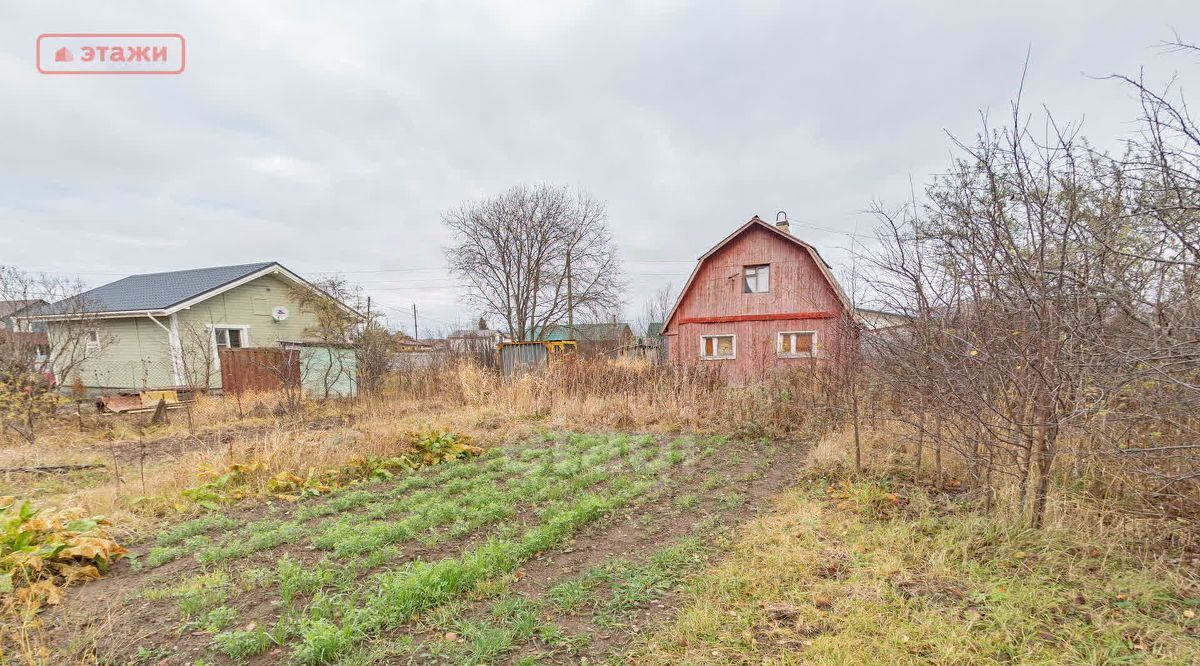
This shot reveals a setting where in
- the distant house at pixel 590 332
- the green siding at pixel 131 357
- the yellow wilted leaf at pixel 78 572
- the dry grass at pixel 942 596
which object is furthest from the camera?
the distant house at pixel 590 332

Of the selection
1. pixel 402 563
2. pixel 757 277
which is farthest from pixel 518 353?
pixel 402 563

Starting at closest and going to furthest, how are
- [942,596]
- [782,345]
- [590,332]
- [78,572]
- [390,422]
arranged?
[942,596] → [78,572] → [390,422] → [782,345] → [590,332]

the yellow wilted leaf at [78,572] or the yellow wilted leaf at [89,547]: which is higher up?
the yellow wilted leaf at [89,547]

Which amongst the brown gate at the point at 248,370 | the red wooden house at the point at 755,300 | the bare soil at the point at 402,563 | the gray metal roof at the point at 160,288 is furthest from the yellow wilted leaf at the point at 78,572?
the gray metal roof at the point at 160,288

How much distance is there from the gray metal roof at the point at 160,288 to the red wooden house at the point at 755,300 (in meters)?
15.6

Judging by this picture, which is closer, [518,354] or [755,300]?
[755,300]

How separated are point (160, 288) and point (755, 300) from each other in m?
20.8

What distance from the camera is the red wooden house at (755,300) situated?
1501 centimetres

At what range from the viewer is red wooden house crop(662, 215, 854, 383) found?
1501cm

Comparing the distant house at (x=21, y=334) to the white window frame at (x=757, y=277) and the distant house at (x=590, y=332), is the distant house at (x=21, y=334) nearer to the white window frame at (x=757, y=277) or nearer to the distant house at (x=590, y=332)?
the distant house at (x=590, y=332)

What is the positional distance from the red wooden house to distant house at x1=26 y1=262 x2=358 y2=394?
11.7 m

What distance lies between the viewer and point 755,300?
16.0 metres

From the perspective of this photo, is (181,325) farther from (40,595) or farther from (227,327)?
(40,595)

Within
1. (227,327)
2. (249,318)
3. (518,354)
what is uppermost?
(249,318)
